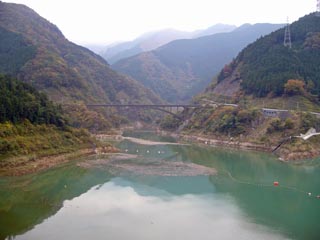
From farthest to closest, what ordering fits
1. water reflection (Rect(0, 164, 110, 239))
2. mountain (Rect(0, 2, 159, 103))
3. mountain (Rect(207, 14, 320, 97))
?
mountain (Rect(0, 2, 159, 103)) → mountain (Rect(207, 14, 320, 97)) → water reflection (Rect(0, 164, 110, 239))

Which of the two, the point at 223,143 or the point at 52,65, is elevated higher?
the point at 52,65

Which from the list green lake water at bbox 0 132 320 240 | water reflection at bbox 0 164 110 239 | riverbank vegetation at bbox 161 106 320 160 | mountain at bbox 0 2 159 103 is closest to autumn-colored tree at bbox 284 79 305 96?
riverbank vegetation at bbox 161 106 320 160

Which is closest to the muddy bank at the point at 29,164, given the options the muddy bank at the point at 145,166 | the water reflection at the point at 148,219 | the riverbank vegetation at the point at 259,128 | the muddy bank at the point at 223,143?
the muddy bank at the point at 145,166

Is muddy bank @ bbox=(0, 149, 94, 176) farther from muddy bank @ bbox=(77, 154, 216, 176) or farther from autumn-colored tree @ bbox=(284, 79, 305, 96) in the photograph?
autumn-colored tree @ bbox=(284, 79, 305, 96)

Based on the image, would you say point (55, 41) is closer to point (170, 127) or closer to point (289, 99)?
point (170, 127)

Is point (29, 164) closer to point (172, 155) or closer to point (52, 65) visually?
point (172, 155)

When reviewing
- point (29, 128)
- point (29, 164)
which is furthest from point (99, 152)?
point (29, 164)
